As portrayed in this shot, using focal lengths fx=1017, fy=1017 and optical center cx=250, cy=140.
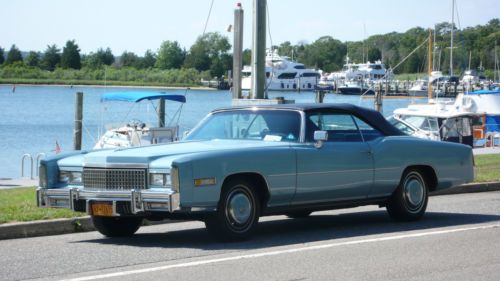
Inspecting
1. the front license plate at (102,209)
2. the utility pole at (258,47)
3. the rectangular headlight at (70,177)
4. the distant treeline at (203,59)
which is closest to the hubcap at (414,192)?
the front license plate at (102,209)

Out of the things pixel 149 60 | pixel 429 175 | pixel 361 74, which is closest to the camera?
pixel 429 175

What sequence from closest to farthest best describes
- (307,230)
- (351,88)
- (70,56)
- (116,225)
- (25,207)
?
(116,225) → (307,230) → (25,207) → (351,88) → (70,56)

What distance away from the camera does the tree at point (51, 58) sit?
146 meters

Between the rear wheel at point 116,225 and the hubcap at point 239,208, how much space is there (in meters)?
1.41

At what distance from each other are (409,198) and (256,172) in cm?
288

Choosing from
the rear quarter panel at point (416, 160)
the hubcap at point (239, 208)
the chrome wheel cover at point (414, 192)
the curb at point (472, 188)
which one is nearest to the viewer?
the hubcap at point (239, 208)

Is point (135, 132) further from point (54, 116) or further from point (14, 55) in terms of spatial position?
point (14, 55)

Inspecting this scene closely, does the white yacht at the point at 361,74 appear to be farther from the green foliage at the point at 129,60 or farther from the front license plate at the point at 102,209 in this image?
the front license plate at the point at 102,209

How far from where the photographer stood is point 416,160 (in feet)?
44.4

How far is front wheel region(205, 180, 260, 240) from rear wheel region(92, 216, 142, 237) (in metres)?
1.30

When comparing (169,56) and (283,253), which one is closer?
(283,253)

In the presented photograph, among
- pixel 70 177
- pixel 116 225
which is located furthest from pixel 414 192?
pixel 70 177

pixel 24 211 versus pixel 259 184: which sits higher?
pixel 259 184

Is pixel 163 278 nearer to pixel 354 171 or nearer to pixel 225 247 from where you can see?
pixel 225 247
